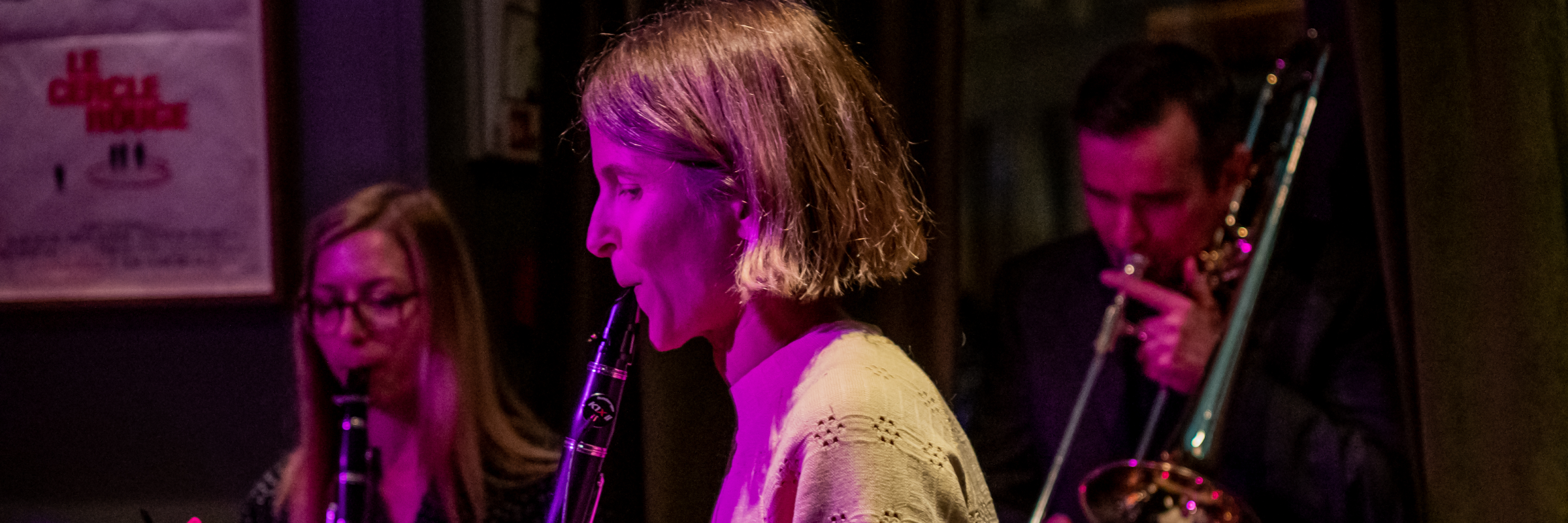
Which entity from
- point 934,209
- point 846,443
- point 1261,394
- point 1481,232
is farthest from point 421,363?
point 1481,232

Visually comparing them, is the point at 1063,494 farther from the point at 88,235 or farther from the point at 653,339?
the point at 88,235

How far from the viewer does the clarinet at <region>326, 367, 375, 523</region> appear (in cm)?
108

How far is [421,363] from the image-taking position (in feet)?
4.38

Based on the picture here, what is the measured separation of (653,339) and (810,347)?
0.44 ft

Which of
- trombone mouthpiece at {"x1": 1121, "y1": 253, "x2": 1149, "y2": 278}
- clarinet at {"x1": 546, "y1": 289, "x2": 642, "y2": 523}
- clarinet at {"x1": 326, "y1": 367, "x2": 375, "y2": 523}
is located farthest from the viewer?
trombone mouthpiece at {"x1": 1121, "y1": 253, "x2": 1149, "y2": 278}

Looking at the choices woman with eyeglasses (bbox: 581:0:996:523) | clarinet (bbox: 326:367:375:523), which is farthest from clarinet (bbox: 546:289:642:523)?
clarinet (bbox: 326:367:375:523)

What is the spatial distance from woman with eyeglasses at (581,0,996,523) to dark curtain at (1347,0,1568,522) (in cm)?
83

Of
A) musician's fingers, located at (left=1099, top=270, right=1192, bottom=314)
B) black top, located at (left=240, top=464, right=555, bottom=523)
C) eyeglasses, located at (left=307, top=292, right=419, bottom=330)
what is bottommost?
black top, located at (left=240, top=464, right=555, bottom=523)

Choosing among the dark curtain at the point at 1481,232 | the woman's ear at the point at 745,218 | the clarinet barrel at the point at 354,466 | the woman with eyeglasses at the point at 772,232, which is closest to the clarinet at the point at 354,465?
the clarinet barrel at the point at 354,466

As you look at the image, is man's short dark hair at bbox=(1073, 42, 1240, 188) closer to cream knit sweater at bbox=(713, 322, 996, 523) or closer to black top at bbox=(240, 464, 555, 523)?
cream knit sweater at bbox=(713, 322, 996, 523)

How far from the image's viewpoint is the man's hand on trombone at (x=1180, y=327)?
4.48 feet

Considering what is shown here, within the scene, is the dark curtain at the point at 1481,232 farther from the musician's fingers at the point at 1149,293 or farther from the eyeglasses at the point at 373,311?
the eyeglasses at the point at 373,311

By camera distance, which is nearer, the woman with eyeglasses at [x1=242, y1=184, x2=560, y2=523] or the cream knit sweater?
the cream knit sweater

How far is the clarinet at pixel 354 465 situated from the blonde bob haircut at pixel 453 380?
0.13 metres
